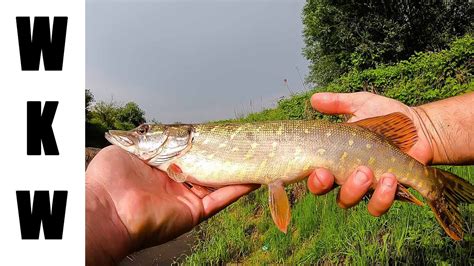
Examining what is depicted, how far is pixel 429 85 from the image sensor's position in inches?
456

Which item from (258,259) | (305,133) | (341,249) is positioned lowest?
(258,259)

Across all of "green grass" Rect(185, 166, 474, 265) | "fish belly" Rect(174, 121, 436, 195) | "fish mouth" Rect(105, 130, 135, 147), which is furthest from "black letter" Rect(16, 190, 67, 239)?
"green grass" Rect(185, 166, 474, 265)

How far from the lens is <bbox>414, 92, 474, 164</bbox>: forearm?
3.71 m

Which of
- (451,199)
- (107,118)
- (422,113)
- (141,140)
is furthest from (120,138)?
(107,118)

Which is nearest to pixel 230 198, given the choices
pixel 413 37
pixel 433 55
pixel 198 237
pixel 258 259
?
pixel 258 259

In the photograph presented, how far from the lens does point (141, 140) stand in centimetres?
332

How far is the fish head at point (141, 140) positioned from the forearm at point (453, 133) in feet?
6.88

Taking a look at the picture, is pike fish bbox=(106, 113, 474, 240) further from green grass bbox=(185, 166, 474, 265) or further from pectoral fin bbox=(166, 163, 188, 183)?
green grass bbox=(185, 166, 474, 265)

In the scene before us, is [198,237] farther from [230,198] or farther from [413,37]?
[413,37]

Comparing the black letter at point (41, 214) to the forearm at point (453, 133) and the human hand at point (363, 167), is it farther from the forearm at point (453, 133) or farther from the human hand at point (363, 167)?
the forearm at point (453, 133)

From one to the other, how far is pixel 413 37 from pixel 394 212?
24.3 m

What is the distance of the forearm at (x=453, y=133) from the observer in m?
3.71

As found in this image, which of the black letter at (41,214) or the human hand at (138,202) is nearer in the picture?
the human hand at (138,202)

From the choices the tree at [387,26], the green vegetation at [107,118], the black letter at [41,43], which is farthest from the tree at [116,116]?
the black letter at [41,43]
